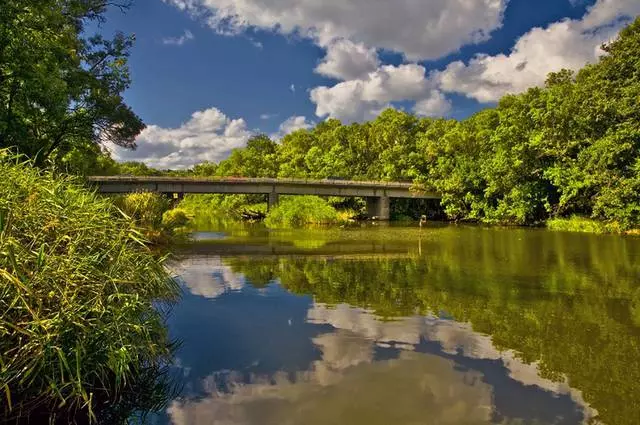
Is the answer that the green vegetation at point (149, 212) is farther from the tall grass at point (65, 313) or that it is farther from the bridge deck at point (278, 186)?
the bridge deck at point (278, 186)

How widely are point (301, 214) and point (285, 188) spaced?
1039cm

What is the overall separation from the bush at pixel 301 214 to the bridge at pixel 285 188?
6.48 meters

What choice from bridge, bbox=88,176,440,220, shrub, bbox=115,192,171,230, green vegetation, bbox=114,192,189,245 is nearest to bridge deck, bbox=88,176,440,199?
bridge, bbox=88,176,440,220

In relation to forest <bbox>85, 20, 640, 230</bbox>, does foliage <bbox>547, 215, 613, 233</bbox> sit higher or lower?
lower

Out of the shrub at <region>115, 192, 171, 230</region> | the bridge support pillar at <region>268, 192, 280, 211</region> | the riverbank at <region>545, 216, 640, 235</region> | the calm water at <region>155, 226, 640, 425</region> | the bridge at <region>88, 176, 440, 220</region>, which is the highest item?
the bridge at <region>88, 176, 440, 220</region>

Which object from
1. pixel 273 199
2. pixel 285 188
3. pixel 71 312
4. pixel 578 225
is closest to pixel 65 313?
pixel 71 312

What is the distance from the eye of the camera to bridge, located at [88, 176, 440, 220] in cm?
5416

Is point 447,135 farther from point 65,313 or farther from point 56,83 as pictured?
point 65,313

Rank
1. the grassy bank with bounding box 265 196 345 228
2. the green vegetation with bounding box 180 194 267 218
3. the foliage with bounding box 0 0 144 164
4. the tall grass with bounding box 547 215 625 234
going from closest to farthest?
the foliage with bounding box 0 0 144 164 → the tall grass with bounding box 547 215 625 234 → the grassy bank with bounding box 265 196 345 228 → the green vegetation with bounding box 180 194 267 218

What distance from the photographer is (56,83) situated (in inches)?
658

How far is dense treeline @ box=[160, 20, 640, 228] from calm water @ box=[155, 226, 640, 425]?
23227 mm

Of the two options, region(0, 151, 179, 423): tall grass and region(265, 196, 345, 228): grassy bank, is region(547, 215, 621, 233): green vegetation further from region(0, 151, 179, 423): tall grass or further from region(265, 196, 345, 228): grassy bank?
region(0, 151, 179, 423): tall grass

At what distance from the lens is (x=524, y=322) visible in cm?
1009

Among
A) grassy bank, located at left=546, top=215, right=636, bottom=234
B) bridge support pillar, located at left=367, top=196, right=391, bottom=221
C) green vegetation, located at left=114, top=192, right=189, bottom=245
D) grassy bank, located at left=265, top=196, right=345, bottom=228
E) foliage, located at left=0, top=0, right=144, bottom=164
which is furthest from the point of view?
bridge support pillar, located at left=367, top=196, right=391, bottom=221
